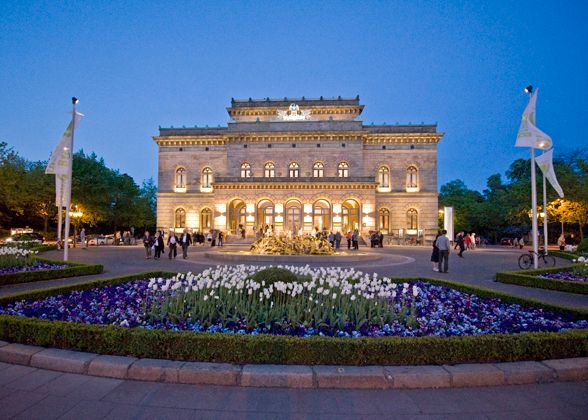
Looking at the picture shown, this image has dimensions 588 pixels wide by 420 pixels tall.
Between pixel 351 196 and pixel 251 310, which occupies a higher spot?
pixel 351 196

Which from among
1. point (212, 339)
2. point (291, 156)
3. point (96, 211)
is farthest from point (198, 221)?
point (212, 339)

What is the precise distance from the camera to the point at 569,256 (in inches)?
810

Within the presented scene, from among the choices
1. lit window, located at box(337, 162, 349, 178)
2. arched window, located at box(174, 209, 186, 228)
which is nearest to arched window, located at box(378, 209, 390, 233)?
lit window, located at box(337, 162, 349, 178)

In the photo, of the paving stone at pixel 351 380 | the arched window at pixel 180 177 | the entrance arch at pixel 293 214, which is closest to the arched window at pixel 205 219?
the arched window at pixel 180 177

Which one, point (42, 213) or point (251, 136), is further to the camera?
point (251, 136)

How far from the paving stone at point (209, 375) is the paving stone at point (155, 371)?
0.35ft

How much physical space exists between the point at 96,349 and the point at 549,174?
58.6 ft

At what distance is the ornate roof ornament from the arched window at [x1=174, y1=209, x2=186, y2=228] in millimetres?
17939

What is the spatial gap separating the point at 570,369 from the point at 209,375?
15.4ft

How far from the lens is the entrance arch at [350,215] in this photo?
38.7 meters

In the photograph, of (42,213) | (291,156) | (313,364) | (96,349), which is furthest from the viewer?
(291,156)

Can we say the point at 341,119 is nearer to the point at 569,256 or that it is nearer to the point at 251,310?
the point at 569,256

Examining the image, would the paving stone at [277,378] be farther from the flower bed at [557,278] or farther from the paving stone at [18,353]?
the flower bed at [557,278]

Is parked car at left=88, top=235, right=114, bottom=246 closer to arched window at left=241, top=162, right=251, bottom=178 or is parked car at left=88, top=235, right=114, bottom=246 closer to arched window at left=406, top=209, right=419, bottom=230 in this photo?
arched window at left=241, top=162, right=251, bottom=178
